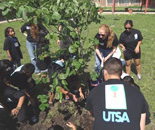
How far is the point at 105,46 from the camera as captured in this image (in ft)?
11.8

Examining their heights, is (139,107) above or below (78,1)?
below

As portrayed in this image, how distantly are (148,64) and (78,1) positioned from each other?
418 centimetres

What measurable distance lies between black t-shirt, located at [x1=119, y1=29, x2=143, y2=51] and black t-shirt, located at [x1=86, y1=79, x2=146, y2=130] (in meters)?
2.67

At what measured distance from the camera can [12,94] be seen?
104 inches

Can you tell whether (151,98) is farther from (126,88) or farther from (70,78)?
(126,88)

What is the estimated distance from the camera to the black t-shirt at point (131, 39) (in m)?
3.87

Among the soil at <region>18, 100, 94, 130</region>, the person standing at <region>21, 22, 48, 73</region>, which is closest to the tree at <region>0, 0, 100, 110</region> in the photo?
the soil at <region>18, 100, 94, 130</region>

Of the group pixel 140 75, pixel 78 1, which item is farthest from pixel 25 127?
pixel 140 75

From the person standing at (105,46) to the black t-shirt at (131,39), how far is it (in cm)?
59

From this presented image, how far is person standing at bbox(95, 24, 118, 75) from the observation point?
329 centimetres

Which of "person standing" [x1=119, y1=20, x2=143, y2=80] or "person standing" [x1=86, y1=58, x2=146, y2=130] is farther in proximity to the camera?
"person standing" [x1=119, y1=20, x2=143, y2=80]

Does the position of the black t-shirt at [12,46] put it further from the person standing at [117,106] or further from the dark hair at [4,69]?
the person standing at [117,106]

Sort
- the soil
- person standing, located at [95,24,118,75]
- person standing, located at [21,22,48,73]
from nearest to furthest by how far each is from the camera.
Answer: the soil, person standing, located at [95,24,118,75], person standing, located at [21,22,48,73]

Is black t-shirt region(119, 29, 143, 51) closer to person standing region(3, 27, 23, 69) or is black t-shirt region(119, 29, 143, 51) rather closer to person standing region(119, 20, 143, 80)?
person standing region(119, 20, 143, 80)
